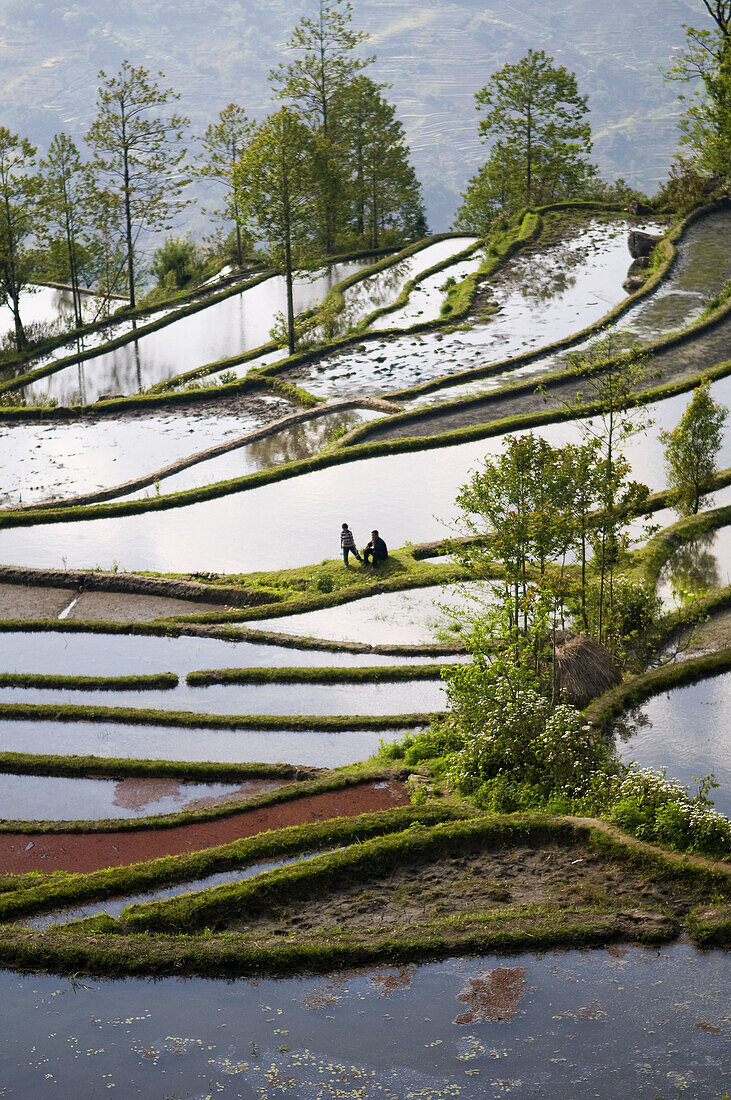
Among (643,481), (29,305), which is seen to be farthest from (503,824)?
(29,305)

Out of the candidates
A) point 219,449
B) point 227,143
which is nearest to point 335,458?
point 219,449

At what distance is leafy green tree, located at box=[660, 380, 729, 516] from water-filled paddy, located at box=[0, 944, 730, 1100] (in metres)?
15.0

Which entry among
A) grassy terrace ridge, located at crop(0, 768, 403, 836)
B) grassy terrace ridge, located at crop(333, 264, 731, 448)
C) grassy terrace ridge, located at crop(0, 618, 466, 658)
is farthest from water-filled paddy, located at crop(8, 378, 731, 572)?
grassy terrace ridge, located at crop(0, 768, 403, 836)

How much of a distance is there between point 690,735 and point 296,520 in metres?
13.1

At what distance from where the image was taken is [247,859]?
1373 centimetres

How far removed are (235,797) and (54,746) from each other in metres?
3.45

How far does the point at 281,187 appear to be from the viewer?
3966cm

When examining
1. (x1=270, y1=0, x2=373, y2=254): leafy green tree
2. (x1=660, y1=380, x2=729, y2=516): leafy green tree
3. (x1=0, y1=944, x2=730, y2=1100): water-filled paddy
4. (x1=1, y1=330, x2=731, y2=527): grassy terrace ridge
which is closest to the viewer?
(x1=0, y1=944, x2=730, y2=1100): water-filled paddy

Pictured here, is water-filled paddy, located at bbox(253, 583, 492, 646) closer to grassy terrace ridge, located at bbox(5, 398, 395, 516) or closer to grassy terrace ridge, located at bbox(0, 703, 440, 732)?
grassy terrace ridge, located at bbox(0, 703, 440, 732)

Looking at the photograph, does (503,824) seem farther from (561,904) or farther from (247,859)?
(247,859)

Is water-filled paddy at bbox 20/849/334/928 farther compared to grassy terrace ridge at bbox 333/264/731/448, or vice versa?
grassy terrace ridge at bbox 333/264/731/448

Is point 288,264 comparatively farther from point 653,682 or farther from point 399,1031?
point 399,1031

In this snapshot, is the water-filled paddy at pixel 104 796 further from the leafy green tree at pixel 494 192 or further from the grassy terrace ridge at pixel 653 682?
the leafy green tree at pixel 494 192

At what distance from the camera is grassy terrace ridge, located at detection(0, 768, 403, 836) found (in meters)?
15.0
